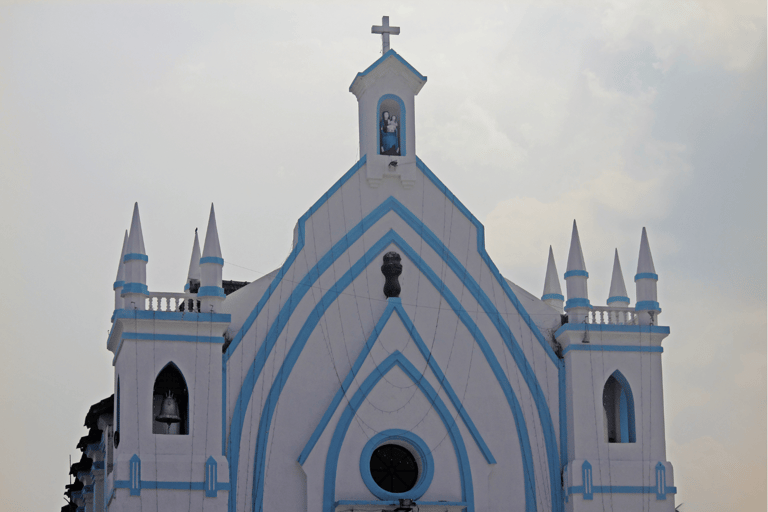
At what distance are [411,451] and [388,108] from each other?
912 cm

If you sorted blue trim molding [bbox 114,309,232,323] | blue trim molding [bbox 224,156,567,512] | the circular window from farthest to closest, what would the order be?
the circular window, blue trim molding [bbox 224,156,567,512], blue trim molding [bbox 114,309,232,323]

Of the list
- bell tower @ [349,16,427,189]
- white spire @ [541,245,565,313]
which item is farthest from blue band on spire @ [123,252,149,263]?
white spire @ [541,245,565,313]

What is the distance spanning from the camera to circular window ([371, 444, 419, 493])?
3316 centimetres

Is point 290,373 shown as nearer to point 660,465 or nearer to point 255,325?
point 255,325

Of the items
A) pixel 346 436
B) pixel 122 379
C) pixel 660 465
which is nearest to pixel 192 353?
pixel 122 379

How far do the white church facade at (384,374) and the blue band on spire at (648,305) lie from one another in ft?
0.43

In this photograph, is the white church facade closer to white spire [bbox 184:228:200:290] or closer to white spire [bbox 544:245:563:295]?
white spire [bbox 544:245:563:295]

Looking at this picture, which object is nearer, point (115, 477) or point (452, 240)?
point (115, 477)

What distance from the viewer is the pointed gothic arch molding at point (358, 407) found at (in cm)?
3244

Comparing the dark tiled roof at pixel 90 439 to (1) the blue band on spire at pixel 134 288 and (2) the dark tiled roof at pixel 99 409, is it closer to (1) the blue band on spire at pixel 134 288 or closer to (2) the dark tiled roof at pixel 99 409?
(2) the dark tiled roof at pixel 99 409

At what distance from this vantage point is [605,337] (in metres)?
34.5

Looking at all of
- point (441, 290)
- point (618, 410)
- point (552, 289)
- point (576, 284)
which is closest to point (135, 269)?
point (441, 290)

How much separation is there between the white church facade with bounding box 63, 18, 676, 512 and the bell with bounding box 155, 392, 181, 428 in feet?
0.15

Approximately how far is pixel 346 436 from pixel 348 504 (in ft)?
5.35
